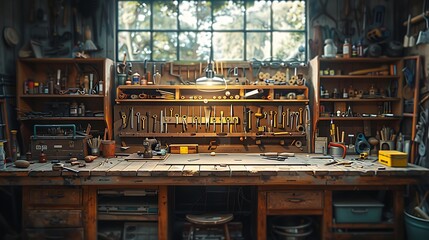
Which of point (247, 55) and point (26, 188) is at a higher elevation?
point (247, 55)

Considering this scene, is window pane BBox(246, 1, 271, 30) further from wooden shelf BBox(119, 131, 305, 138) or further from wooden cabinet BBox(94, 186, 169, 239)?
wooden cabinet BBox(94, 186, 169, 239)

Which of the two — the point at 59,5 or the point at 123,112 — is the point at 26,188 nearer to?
the point at 123,112

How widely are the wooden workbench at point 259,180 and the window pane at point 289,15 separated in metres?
1.83

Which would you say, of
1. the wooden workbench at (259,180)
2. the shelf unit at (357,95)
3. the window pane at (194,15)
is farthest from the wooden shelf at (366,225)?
the window pane at (194,15)

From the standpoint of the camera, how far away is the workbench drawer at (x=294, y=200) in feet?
9.59

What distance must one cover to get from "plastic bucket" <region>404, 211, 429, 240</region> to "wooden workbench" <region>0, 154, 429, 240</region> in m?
0.09

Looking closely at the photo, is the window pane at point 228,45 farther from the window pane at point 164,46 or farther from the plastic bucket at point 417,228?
the plastic bucket at point 417,228

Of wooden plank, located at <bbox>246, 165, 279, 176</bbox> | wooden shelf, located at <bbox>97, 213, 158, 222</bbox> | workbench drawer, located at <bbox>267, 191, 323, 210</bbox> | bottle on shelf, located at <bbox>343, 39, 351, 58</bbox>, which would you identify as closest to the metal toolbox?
wooden shelf, located at <bbox>97, 213, 158, 222</bbox>

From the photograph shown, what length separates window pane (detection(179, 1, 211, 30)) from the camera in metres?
4.03

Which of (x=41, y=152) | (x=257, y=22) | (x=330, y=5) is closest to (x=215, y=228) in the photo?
(x=41, y=152)

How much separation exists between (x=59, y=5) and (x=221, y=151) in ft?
8.04

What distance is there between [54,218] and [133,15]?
7.91 ft

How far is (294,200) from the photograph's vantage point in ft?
9.58

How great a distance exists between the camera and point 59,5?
12.6ft
